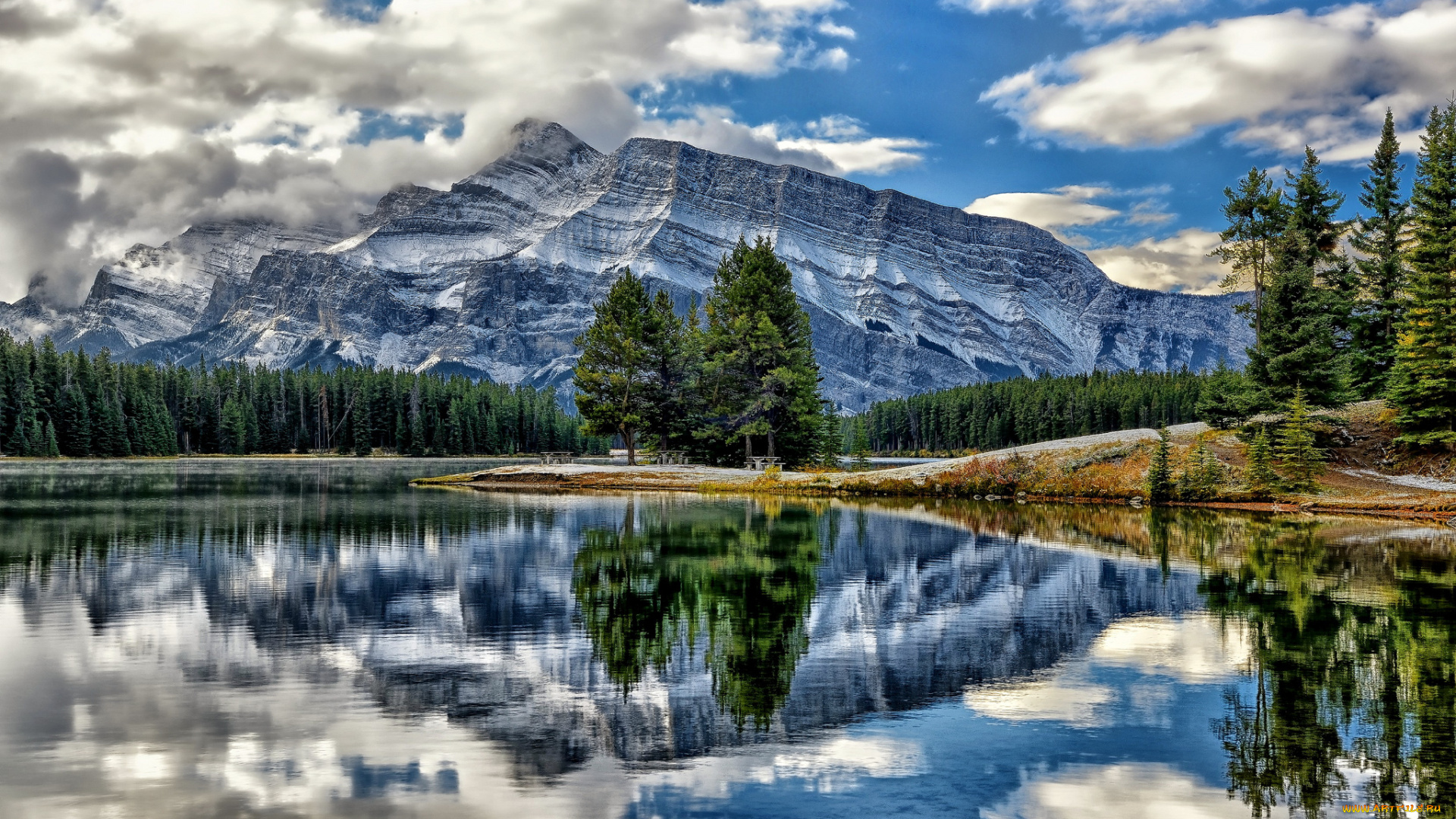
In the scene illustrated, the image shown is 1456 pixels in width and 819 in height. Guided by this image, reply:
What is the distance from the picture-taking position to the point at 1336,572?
23844 millimetres

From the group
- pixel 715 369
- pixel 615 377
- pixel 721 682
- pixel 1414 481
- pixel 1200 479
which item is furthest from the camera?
pixel 615 377

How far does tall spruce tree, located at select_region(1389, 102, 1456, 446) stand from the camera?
151 feet

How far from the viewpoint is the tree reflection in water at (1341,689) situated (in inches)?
385

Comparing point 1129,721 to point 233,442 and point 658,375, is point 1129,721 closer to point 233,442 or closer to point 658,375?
point 658,375

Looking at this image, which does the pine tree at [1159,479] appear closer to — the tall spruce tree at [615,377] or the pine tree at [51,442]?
the tall spruce tree at [615,377]

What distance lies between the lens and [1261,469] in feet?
153

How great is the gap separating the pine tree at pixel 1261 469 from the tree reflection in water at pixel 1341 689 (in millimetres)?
23614

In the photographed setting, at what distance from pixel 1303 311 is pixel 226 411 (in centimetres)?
16793

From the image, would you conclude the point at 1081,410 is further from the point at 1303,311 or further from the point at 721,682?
the point at 721,682

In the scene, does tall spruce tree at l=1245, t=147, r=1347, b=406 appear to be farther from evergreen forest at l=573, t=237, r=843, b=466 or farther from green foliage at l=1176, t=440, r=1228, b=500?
evergreen forest at l=573, t=237, r=843, b=466

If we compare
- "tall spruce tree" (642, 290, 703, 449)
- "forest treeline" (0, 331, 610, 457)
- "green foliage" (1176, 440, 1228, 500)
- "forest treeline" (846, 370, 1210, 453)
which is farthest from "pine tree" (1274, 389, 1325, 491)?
"forest treeline" (0, 331, 610, 457)

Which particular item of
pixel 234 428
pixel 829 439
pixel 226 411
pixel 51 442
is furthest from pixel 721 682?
pixel 226 411

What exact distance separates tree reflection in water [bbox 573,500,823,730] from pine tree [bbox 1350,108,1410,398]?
40.3m

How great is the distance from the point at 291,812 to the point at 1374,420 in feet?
192
